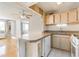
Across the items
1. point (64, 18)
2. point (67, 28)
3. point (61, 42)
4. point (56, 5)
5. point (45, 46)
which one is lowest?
point (61, 42)

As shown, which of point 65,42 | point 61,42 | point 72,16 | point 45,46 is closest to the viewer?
point 45,46

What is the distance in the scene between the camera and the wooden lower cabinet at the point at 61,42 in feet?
14.1

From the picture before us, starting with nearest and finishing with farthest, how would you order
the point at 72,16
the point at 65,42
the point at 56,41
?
1. the point at 72,16
2. the point at 65,42
3. the point at 56,41

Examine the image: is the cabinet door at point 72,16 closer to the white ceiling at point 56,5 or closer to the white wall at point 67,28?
the white ceiling at point 56,5

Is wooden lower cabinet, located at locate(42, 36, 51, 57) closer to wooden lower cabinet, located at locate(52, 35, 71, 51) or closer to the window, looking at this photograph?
wooden lower cabinet, located at locate(52, 35, 71, 51)

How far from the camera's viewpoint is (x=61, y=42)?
4551 millimetres

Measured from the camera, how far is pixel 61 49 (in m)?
4.52

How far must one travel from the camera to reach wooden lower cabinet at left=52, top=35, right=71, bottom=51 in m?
4.31

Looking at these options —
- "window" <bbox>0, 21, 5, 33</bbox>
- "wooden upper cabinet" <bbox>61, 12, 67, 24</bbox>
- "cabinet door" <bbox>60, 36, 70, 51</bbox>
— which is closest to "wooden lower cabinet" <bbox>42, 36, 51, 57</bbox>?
"cabinet door" <bbox>60, 36, 70, 51</bbox>

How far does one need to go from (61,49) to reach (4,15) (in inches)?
145

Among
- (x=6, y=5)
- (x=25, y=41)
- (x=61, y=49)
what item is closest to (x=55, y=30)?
(x=61, y=49)

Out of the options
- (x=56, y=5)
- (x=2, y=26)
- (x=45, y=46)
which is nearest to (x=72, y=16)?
(x=56, y=5)

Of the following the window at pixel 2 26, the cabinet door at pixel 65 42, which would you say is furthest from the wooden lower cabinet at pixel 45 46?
the window at pixel 2 26

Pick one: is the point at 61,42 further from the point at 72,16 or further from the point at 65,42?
the point at 72,16
